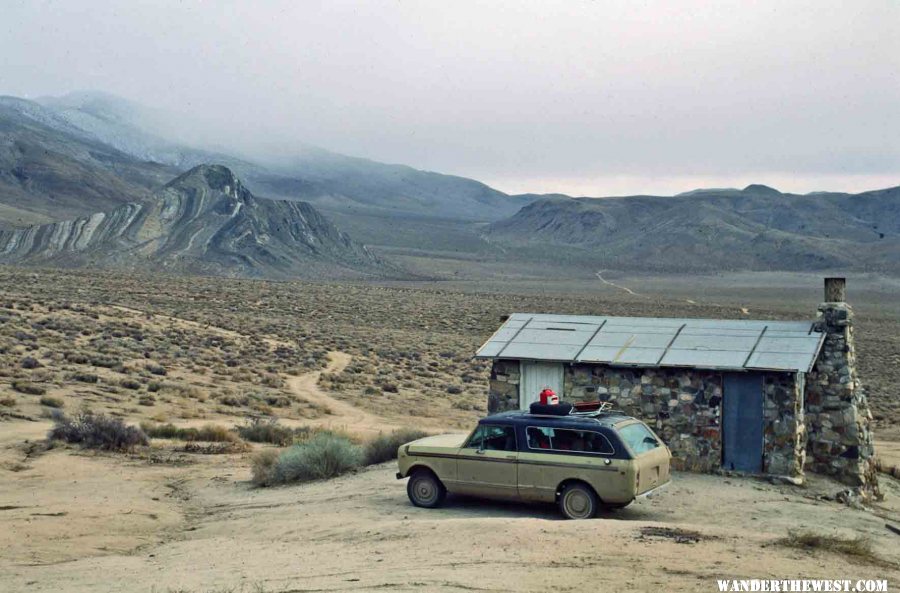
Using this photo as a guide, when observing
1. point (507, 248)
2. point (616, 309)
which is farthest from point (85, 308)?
point (507, 248)

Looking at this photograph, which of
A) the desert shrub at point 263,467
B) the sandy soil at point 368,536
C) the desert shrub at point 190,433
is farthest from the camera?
the desert shrub at point 190,433

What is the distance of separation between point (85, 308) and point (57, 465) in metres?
27.6

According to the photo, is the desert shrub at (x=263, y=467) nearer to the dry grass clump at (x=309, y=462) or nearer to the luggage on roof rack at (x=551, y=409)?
the dry grass clump at (x=309, y=462)

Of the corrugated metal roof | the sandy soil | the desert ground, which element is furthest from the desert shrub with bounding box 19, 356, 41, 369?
the corrugated metal roof

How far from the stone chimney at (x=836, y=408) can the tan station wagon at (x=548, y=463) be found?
15.4 ft

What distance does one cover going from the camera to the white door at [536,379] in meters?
17.6

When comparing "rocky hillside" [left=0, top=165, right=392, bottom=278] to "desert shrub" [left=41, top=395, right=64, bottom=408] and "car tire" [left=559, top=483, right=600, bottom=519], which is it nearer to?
"desert shrub" [left=41, top=395, right=64, bottom=408]

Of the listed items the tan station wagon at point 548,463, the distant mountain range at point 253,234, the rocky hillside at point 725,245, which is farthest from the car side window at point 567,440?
the rocky hillside at point 725,245

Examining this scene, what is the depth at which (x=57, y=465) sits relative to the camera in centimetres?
1717

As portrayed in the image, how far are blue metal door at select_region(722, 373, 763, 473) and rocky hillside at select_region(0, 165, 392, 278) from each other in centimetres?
8308

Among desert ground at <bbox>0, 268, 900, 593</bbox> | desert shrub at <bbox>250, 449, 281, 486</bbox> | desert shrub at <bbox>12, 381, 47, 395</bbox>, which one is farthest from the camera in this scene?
desert shrub at <bbox>12, 381, 47, 395</bbox>

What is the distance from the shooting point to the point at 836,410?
16.6 metres

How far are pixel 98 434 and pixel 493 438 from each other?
31.3ft

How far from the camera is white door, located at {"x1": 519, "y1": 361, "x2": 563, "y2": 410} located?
17.6 metres
